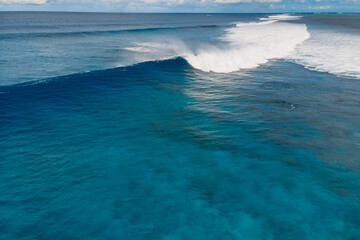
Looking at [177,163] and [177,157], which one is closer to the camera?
[177,163]

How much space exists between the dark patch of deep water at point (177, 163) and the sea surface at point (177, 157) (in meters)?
0.04

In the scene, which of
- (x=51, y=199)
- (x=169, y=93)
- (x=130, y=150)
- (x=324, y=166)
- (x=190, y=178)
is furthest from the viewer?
(x=169, y=93)

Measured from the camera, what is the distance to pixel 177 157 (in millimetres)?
11023

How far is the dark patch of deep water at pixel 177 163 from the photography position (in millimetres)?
7801

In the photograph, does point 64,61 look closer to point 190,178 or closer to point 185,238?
point 190,178

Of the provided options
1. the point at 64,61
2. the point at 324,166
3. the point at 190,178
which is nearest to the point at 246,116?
the point at 324,166

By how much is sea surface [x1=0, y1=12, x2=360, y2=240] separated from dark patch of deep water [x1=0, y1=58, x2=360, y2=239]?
42 millimetres

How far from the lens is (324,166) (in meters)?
10.4

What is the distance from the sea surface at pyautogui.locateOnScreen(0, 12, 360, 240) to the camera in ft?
25.7

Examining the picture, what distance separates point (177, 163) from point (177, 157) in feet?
1.36

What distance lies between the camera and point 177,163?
1065 cm

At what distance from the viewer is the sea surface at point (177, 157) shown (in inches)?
308

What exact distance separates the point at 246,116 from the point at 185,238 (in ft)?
28.0

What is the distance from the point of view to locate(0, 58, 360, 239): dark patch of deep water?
780 cm
